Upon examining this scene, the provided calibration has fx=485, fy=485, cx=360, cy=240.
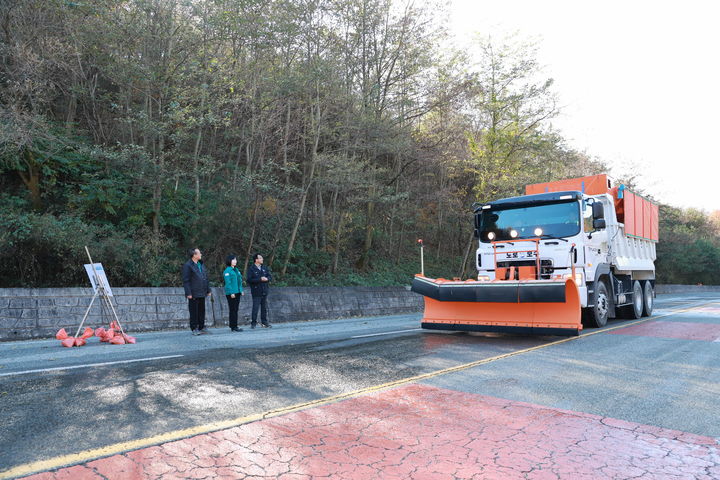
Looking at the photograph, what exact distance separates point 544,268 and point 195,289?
7666 mm

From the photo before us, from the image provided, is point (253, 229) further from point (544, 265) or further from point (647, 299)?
point (647, 299)

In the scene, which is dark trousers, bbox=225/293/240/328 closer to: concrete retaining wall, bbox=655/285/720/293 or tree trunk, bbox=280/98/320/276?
tree trunk, bbox=280/98/320/276

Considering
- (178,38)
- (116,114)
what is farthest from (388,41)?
Result: (116,114)

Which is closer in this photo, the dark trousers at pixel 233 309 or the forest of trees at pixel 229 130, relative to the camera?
the dark trousers at pixel 233 309

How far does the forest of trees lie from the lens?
1248cm

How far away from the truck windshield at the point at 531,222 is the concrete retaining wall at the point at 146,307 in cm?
626

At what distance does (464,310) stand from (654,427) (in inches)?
241

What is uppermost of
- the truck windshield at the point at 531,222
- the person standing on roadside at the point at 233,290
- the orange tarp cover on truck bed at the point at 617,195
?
the orange tarp cover on truck bed at the point at 617,195

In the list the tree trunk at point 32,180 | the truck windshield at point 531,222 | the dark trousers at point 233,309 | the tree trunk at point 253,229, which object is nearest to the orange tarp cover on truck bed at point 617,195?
the truck windshield at point 531,222

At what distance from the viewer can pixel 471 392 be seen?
17.7 ft

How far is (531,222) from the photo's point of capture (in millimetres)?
11117

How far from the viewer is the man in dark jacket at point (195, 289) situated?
1067 cm

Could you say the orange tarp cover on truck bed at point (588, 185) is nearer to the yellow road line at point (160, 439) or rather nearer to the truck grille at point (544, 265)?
the truck grille at point (544, 265)

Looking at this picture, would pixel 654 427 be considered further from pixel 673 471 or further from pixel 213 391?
pixel 213 391
